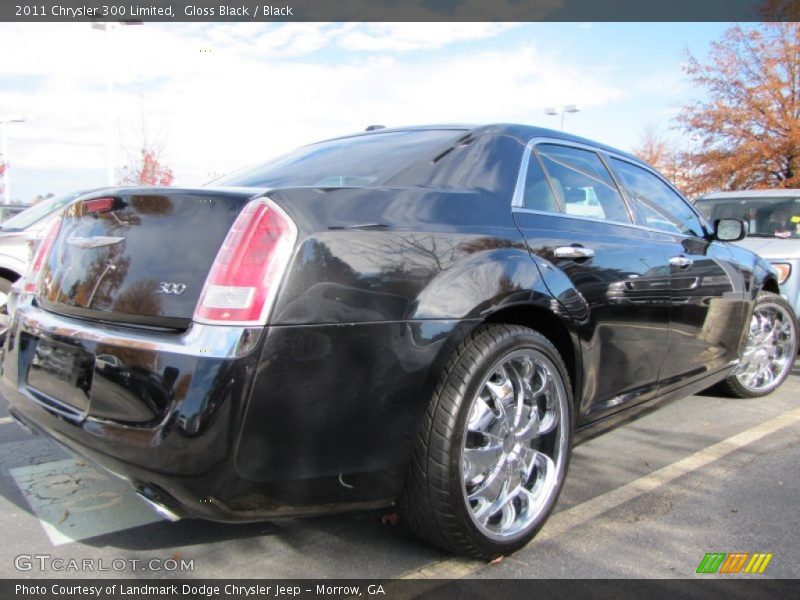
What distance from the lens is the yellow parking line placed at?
2.43m

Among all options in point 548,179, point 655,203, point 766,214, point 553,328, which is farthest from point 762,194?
Answer: point 553,328

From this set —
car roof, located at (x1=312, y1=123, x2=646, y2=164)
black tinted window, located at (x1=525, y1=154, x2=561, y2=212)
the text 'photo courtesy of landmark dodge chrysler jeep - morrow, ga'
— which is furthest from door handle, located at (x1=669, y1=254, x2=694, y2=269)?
black tinted window, located at (x1=525, y1=154, x2=561, y2=212)

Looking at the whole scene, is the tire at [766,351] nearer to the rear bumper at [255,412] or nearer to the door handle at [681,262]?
the door handle at [681,262]

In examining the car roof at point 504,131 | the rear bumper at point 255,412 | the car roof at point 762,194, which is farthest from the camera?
the car roof at point 762,194

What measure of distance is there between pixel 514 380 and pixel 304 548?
3.43ft

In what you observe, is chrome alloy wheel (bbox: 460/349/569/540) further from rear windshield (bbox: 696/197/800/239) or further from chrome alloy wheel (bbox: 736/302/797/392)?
rear windshield (bbox: 696/197/800/239)

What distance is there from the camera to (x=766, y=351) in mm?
5062

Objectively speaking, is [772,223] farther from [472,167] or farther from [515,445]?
[515,445]

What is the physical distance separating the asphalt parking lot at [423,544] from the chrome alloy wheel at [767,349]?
1.33 m

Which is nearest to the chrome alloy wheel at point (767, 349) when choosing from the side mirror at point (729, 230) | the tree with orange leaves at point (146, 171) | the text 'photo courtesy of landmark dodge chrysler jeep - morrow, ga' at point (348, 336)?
the side mirror at point (729, 230)

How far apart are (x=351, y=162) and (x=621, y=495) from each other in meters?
1.98

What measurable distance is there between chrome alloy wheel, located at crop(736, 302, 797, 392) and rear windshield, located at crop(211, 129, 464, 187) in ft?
10.2
